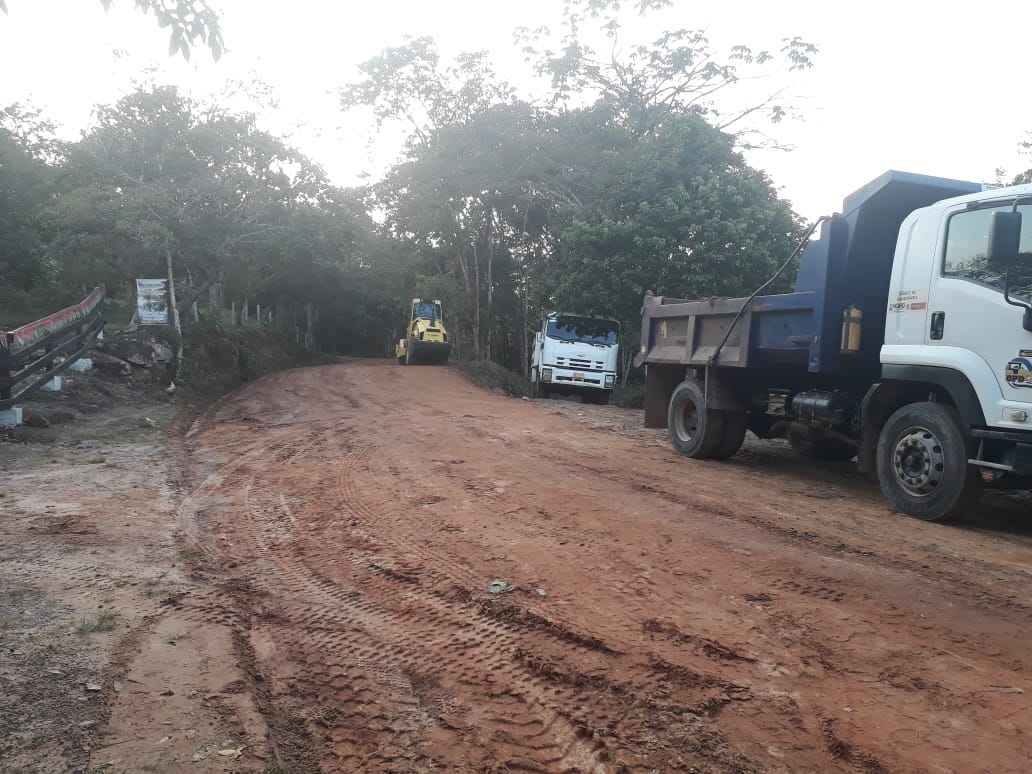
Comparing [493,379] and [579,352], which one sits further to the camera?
[493,379]

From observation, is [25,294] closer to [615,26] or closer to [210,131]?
[210,131]

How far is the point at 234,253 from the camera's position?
792 inches

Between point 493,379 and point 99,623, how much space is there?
20.7 m

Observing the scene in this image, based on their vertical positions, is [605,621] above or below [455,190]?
below

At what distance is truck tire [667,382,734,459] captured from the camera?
30.9 feet

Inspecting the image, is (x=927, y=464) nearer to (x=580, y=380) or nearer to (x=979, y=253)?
(x=979, y=253)

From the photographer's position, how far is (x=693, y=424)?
9.91 meters

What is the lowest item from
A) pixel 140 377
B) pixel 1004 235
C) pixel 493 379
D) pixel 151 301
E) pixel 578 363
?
pixel 140 377

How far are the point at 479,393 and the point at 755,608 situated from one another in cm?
1563

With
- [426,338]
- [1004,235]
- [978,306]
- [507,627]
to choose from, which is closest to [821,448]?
[978,306]

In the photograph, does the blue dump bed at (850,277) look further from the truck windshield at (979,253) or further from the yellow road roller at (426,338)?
the yellow road roller at (426,338)

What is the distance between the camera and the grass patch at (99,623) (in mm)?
3772

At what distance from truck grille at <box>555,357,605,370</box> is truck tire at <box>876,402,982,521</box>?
40.8ft

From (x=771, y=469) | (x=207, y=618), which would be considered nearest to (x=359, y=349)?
(x=771, y=469)
